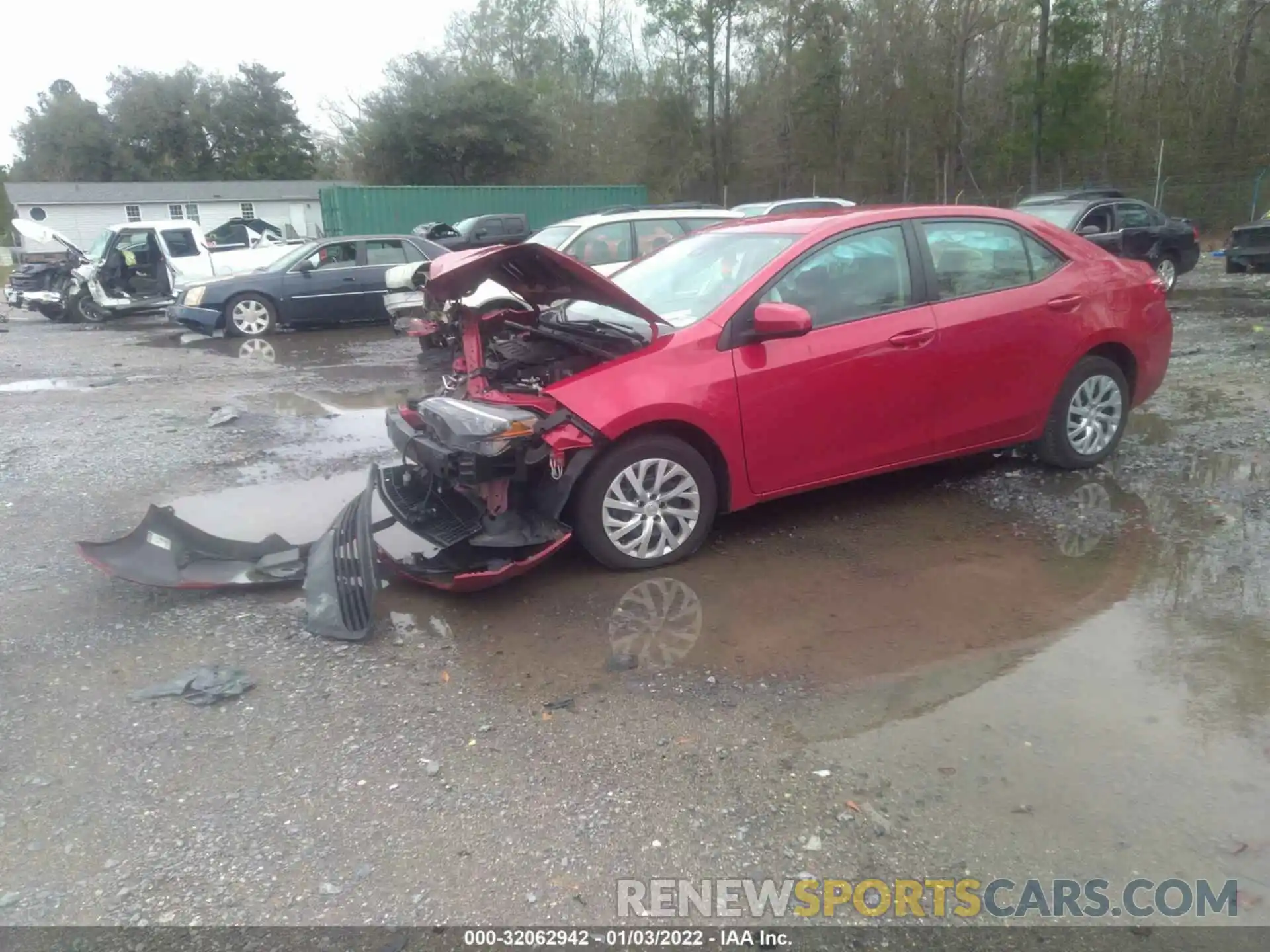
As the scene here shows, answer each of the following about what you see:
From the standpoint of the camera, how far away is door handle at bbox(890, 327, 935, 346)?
495 centimetres

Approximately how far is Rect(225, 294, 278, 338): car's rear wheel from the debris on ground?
225 inches

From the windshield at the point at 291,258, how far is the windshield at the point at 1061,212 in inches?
426

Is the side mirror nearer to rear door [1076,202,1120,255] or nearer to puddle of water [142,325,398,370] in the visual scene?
puddle of water [142,325,398,370]

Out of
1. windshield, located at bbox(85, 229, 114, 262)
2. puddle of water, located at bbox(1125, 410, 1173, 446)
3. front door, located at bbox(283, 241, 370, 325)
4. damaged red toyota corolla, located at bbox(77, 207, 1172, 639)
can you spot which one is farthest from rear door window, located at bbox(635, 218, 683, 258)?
windshield, located at bbox(85, 229, 114, 262)

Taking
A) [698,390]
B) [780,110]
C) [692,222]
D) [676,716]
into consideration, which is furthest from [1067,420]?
[780,110]

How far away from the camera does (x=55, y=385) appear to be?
1004cm

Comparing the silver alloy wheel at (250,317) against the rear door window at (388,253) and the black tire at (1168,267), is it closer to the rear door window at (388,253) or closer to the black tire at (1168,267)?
the rear door window at (388,253)

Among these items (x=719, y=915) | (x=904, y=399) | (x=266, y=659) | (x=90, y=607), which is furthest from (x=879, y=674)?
(x=90, y=607)

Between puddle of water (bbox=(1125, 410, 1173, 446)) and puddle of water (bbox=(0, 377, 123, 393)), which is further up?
puddle of water (bbox=(0, 377, 123, 393))

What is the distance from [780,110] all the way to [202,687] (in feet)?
118

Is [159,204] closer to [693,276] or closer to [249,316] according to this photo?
[249,316]

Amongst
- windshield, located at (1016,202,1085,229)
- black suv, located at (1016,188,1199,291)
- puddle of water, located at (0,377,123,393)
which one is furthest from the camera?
black suv, located at (1016,188,1199,291)

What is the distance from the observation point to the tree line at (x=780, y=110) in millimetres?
25719

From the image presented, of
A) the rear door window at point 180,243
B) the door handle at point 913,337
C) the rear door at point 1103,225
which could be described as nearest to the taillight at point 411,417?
the door handle at point 913,337
